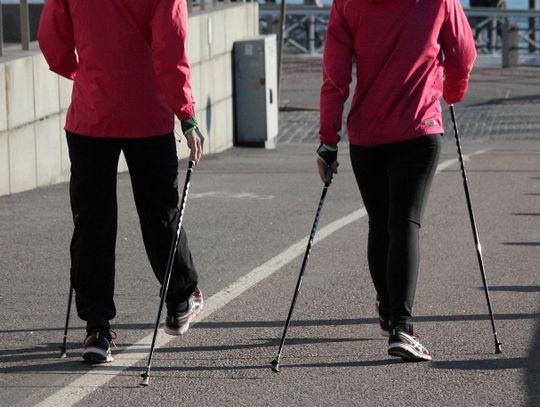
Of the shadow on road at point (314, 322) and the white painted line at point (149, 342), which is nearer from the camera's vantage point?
the white painted line at point (149, 342)

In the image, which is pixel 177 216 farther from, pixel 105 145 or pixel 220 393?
pixel 220 393

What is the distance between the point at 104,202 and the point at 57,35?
2.59 feet

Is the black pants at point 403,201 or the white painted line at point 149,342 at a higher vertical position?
the black pants at point 403,201

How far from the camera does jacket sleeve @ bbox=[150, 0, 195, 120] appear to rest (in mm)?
6031

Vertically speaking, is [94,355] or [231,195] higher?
[94,355]

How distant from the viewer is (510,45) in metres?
37.4

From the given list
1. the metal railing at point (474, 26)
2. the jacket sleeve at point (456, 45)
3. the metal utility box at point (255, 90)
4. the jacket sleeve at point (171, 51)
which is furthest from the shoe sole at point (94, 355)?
the metal railing at point (474, 26)

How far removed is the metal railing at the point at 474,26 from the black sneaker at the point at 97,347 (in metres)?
32.3

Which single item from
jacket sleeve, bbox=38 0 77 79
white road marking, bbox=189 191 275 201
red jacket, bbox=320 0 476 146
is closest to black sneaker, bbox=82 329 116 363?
jacket sleeve, bbox=38 0 77 79

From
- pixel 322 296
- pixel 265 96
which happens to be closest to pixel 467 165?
pixel 265 96

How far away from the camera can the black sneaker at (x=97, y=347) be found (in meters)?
6.21

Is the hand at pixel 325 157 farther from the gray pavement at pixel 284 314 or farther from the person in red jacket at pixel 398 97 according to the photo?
the gray pavement at pixel 284 314

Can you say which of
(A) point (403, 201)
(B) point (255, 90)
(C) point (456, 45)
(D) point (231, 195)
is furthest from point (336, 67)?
(B) point (255, 90)

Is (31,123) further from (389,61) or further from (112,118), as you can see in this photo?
(389,61)
